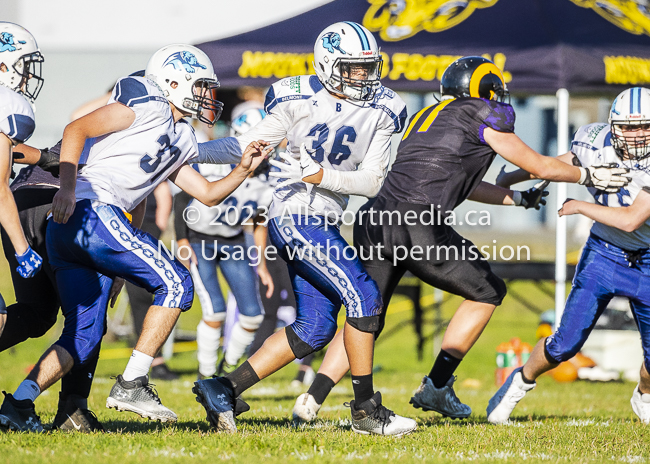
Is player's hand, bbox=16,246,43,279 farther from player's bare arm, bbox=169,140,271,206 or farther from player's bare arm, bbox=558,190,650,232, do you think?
player's bare arm, bbox=558,190,650,232

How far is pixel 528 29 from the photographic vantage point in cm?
691

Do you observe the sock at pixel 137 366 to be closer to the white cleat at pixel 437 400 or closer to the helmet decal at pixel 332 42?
the white cleat at pixel 437 400

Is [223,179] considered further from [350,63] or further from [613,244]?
[613,244]

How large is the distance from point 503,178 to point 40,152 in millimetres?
2553

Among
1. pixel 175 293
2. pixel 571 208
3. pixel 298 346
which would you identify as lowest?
pixel 298 346

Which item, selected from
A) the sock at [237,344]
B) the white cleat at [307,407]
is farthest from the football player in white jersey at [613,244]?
the sock at [237,344]

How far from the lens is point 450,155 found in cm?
400

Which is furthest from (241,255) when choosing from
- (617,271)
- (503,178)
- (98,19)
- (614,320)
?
(98,19)

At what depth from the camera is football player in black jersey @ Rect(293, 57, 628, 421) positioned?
3.91 m

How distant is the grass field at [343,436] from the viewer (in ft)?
10.4

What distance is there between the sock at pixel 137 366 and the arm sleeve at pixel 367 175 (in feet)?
3.66

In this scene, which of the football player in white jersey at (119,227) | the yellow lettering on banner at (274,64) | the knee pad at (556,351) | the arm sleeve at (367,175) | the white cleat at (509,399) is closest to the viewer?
the football player in white jersey at (119,227)

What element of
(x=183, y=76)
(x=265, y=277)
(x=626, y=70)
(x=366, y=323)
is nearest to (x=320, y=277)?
(x=366, y=323)

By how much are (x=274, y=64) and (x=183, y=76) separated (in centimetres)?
315
